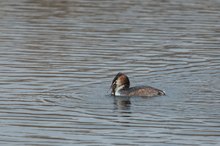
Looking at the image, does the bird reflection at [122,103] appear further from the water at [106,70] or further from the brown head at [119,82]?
the brown head at [119,82]

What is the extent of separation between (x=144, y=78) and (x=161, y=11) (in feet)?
34.9

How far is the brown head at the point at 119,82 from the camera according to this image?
18.7 metres

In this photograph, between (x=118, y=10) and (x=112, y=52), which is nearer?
(x=112, y=52)

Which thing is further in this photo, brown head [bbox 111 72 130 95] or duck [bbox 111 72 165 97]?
brown head [bbox 111 72 130 95]

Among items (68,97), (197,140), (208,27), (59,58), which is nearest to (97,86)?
(68,97)

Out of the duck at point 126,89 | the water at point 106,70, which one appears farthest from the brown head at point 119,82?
the water at point 106,70

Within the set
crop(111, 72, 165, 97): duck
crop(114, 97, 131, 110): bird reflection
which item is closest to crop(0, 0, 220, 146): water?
crop(114, 97, 131, 110): bird reflection

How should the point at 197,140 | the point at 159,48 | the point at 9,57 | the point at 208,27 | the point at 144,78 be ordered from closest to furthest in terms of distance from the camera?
the point at 197,140, the point at 144,78, the point at 9,57, the point at 159,48, the point at 208,27

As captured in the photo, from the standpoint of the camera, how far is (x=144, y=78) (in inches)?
789

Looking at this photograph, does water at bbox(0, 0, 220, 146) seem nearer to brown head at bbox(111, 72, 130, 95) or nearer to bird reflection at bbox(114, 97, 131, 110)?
bird reflection at bbox(114, 97, 131, 110)

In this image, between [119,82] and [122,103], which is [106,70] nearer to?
[119,82]

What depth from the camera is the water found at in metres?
15.1

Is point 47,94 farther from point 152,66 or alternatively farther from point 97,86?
point 152,66

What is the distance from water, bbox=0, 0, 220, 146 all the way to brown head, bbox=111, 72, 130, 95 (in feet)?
0.61
